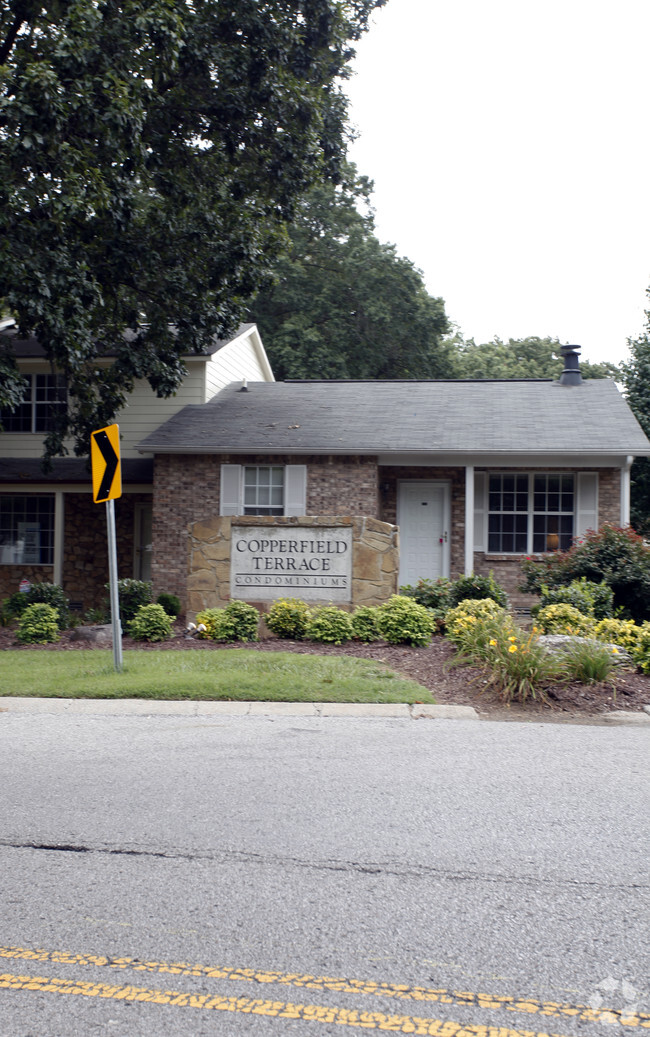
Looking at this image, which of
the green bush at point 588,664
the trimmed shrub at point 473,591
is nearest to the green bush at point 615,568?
the trimmed shrub at point 473,591

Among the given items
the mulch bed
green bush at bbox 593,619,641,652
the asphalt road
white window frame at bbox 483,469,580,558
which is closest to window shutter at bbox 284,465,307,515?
white window frame at bbox 483,469,580,558

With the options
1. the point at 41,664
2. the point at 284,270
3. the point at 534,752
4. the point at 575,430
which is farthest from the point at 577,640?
the point at 284,270

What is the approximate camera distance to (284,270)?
113 feet

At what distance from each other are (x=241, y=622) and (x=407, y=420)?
8.37m

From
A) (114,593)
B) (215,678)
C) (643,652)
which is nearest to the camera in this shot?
(215,678)

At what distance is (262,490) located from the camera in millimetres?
18578

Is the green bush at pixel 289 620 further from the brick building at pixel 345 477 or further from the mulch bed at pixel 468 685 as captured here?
the brick building at pixel 345 477

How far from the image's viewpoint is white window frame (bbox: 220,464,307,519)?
59.8 ft

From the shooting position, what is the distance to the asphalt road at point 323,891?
3182 mm

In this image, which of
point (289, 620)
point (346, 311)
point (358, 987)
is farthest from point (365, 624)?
point (346, 311)

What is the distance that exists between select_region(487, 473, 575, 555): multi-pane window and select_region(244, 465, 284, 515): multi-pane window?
4.47 metres

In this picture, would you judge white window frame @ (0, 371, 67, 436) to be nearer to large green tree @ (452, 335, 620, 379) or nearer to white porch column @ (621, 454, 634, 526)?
white porch column @ (621, 454, 634, 526)

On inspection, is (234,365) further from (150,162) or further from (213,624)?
(213,624)

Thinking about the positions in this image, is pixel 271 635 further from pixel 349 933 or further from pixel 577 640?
pixel 349 933
